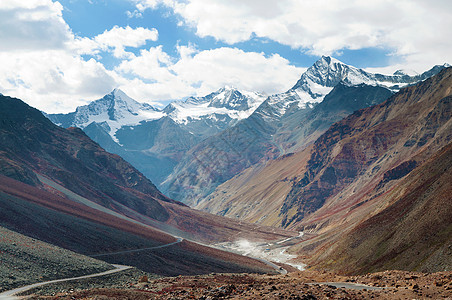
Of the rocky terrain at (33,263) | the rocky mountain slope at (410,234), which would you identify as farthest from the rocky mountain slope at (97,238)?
the rocky mountain slope at (410,234)

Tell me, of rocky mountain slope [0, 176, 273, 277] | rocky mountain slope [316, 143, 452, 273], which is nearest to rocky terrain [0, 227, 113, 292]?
rocky mountain slope [0, 176, 273, 277]

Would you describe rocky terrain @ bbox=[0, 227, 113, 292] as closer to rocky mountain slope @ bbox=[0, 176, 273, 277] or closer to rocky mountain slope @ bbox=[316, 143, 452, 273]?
rocky mountain slope @ bbox=[0, 176, 273, 277]

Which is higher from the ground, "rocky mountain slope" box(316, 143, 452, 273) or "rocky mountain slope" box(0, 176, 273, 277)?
"rocky mountain slope" box(316, 143, 452, 273)

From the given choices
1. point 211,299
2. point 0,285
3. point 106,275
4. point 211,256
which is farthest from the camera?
point 211,256

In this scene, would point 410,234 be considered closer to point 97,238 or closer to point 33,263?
point 33,263

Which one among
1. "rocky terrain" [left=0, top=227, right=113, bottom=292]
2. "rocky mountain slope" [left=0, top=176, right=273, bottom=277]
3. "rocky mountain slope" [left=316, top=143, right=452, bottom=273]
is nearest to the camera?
"rocky terrain" [left=0, top=227, right=113, bottom=292]

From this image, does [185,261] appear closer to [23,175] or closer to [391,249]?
[391,249]

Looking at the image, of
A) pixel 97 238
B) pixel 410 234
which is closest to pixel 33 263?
pixel 97 238

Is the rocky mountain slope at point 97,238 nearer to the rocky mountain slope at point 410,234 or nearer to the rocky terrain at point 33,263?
the rocky terrain at point 33,263

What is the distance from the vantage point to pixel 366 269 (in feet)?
351

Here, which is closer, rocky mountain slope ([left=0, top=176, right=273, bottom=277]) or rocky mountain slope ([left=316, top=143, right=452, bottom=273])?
rocky mountain slope ([left=316, top=143, right=452, bottom=273])

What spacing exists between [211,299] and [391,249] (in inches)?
3230

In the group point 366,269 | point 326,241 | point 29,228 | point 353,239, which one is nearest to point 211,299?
point 366,269

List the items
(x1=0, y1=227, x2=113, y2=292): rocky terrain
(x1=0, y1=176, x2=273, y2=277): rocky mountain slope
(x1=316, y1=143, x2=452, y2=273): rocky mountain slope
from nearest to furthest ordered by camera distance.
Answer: (x1=0, y1=227, x2=113, y2=292): rocky terrain
(x1=316, y1=143, x2=452, y2=273): rocky mountain slope
(x1=0, y1=176, x2=273, y2=277): rocky mountain slope
